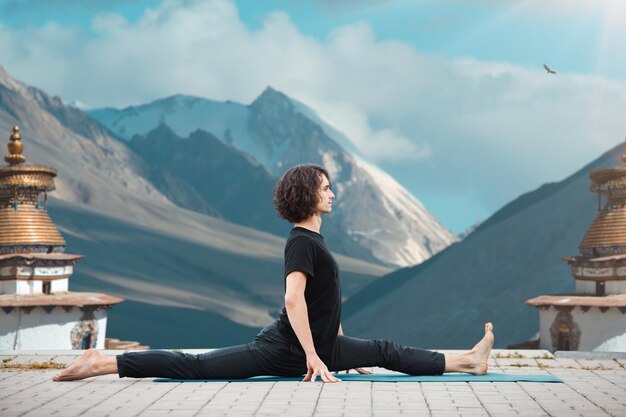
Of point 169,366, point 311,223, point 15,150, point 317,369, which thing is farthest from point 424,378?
point 15,150

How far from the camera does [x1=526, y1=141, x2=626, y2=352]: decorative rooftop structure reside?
4159 cm

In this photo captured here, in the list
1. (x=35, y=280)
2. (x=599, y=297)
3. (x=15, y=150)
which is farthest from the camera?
(x=15, y=150)

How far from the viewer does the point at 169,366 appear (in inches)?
495

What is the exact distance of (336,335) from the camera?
12.5 metres

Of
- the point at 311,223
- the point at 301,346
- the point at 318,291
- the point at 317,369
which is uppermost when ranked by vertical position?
the point at 311,223

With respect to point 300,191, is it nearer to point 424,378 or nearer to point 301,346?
point 301,346

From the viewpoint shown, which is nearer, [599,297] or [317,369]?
[317,369]

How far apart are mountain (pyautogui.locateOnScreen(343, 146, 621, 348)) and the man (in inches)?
3209

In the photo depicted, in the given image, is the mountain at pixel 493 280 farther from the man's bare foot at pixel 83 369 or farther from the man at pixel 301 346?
the man's bare foot at pixel 83 369

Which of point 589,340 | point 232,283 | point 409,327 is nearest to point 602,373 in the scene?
point 589,340

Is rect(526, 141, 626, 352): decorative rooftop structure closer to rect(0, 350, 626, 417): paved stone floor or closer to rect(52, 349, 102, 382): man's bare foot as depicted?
rect(0, 350, 626, 417): paved stone floor

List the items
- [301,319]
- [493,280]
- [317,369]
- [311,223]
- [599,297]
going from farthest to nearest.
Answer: [493,280] → [599,297] → [311,223] → [317,369] → [301,319]

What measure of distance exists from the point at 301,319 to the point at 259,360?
2.94 ft

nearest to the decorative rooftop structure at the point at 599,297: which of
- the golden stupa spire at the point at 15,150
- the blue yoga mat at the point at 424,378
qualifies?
the golden stupa spire at the point at 15,150
